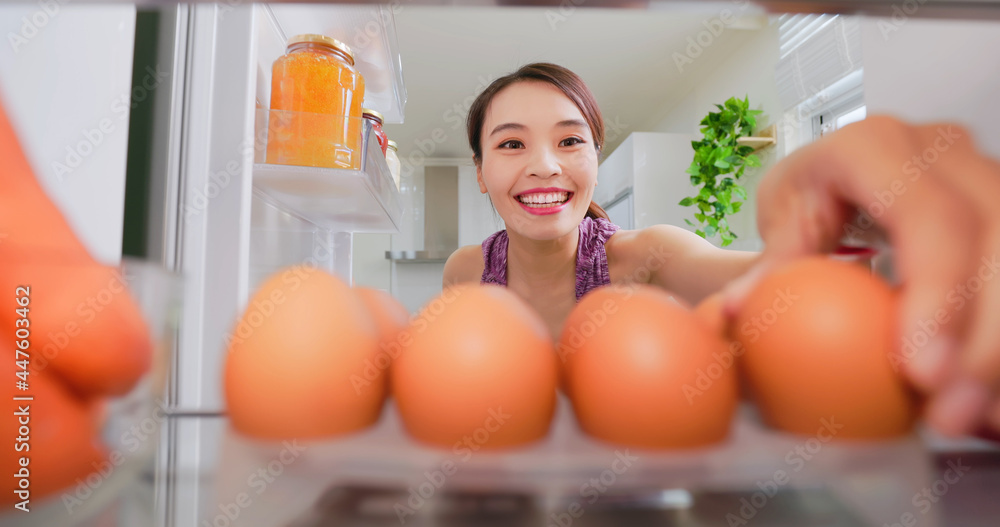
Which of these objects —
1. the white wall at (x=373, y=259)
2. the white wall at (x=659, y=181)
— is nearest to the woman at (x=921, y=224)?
the white wall at (x=659, y=181)

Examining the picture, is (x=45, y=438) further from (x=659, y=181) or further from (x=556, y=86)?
(x=659, y=181)

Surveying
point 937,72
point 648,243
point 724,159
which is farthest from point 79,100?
point 724,159

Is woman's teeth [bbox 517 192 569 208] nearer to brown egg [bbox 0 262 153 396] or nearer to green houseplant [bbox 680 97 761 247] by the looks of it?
brown egg [bbox 0 262 153 396]

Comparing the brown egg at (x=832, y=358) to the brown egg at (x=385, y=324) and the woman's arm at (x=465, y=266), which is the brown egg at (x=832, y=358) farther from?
the woman's arm at (x=465, y=266)

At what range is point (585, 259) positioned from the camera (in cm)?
116

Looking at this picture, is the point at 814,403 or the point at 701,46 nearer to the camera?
the point at 814,403

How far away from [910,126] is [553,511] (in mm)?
201

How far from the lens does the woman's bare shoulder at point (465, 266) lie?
4.45 ft

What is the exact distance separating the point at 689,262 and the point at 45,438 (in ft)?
1.90

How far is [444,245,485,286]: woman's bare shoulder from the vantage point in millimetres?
1356

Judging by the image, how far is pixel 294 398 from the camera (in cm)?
17

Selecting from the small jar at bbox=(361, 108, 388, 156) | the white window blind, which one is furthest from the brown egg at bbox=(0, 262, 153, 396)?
the white window blind

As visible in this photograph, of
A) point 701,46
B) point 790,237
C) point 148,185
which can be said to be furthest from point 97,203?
point 701,46

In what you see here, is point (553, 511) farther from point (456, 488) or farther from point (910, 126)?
point (910, 126)
